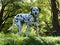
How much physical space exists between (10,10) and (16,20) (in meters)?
12.1

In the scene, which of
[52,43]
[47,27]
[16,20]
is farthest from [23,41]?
[47,27]

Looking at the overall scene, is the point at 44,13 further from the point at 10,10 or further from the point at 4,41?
the point at 4,41

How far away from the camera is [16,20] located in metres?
10.9

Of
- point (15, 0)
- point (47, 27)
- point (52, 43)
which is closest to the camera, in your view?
point (52, 43)

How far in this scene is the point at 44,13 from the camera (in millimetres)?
22359

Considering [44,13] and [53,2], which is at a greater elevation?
[53,2]

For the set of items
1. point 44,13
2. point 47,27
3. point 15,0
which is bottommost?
point 47,27

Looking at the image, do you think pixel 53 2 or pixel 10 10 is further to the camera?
pixel 10 10

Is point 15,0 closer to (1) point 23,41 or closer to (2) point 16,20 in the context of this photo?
(2) point 16,20

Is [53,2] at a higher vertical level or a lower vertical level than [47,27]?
higher

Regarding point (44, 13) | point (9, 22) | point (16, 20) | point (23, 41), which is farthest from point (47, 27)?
point (23, 41)

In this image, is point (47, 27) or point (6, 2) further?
point (47, 27)

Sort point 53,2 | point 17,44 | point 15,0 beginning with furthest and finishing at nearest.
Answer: point 15,0
point 53,2
point 17,44

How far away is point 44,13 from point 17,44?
13.8 meters
